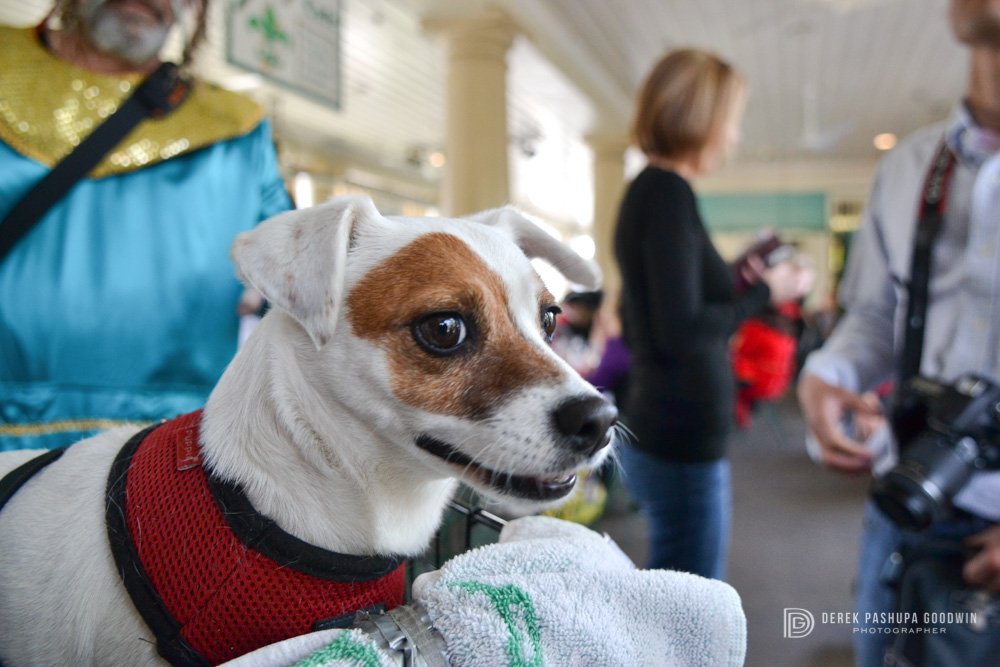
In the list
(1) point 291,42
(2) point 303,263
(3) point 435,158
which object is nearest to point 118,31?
(2) point 303,263

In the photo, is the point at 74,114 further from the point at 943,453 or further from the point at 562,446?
the point at 943,453

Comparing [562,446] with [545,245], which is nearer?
[562,446]

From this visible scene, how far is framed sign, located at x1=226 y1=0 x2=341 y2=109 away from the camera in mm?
1656

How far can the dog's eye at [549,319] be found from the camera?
75 centimetres

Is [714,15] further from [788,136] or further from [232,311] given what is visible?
[232,311]

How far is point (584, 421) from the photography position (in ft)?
1.86

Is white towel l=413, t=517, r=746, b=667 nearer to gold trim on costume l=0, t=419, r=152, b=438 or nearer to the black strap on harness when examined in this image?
the black strap on harness

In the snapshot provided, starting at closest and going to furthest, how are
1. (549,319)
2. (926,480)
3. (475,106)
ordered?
(549,319) → (926,480) → (475,106)

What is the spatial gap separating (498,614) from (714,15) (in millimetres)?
5976

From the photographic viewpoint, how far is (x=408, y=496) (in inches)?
24.9

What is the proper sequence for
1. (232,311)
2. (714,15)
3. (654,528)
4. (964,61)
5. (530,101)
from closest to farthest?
(232,311)
(654,528)
(714,15)
(964,61)
(530,101)

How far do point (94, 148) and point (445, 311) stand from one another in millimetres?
555

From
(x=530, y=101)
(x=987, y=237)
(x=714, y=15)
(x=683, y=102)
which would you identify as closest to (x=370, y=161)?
(x=530, y=101)

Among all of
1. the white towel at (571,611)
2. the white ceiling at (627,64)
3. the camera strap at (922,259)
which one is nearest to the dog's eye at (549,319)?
the white towel at (571,611)
